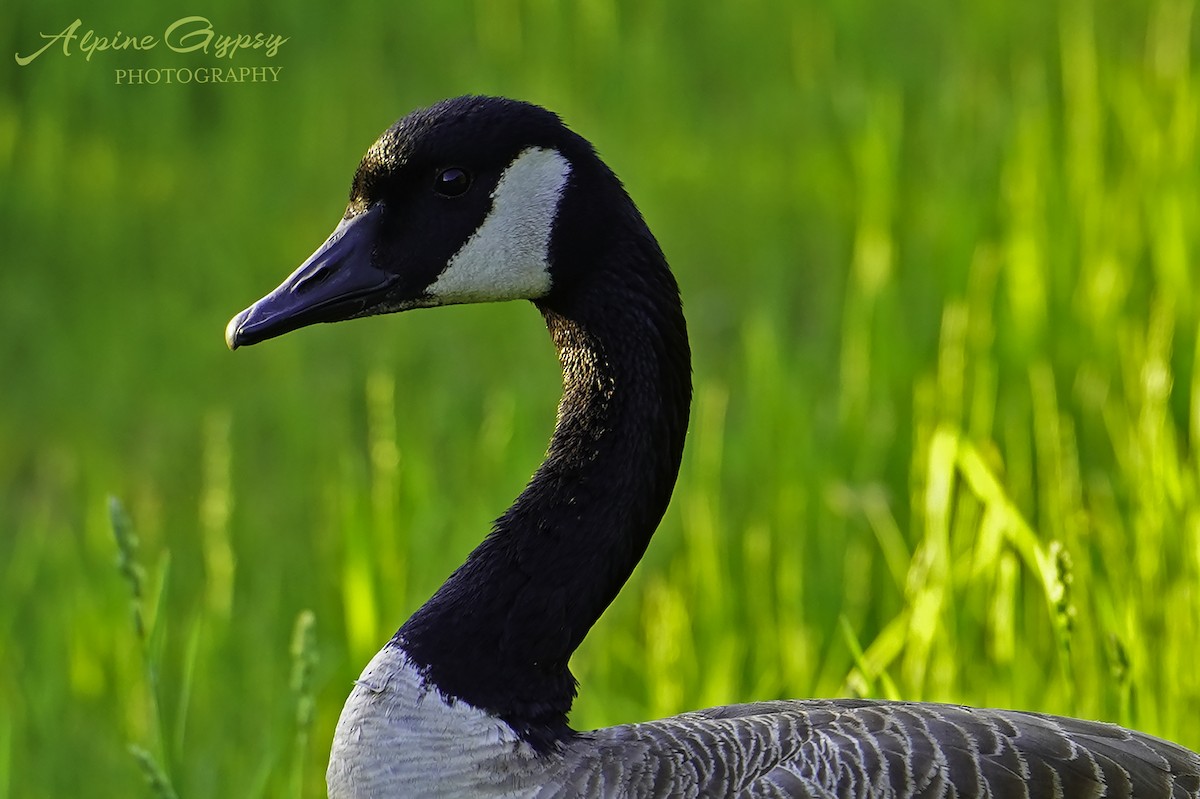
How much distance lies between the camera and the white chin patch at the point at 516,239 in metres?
3.01

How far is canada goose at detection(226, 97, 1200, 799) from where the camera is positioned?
2.76 meters

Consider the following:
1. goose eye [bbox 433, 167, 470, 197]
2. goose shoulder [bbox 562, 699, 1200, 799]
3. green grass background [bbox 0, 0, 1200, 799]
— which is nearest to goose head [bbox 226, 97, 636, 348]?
goose eye [bbox 433, 167, 470, 197]

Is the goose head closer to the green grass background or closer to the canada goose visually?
the canada goose

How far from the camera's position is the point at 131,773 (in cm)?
418

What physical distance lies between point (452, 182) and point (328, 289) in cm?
31

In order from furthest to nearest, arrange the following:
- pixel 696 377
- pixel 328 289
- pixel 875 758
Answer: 1. pixel 696 377
2. pixel 328 289
3. pixel 875 758

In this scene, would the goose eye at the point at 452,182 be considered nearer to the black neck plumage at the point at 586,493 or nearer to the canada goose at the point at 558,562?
the canada goose at the point at 558,562

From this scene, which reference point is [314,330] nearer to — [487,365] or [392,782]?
[487,365]

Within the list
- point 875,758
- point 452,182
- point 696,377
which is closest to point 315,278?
point 452,182

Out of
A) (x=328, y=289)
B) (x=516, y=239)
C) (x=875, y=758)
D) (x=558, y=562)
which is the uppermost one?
(x=516, y=239)

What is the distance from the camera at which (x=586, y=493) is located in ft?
10.0

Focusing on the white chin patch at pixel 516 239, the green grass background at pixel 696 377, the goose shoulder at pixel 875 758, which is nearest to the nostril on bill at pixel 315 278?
the white chin patch at pixel 516 239

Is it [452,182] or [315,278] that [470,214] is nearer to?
[452,182]

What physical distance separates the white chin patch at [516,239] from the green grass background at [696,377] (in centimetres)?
79
